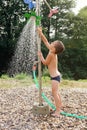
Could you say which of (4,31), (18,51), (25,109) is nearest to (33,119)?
(25,109)

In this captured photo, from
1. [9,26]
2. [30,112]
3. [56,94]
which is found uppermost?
[56,94]

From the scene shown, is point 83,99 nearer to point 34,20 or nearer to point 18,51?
point 34,20

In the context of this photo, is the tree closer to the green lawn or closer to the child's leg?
the green lawn

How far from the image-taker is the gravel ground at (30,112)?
4.63 m

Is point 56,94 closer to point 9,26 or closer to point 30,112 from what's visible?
point 30,112

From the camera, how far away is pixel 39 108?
5.12 metres

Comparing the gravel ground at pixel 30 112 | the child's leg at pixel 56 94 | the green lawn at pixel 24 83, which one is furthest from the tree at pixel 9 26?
the child's leg at pixel 56 94

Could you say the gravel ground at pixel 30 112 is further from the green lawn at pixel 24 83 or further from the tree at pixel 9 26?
the tree at pixel 9 26

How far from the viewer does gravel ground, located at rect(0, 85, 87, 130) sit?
4.63 meters

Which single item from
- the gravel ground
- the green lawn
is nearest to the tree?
the green lawn

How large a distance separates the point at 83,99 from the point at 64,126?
1837 millimetres

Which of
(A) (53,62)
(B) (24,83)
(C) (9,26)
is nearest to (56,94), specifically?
(A) (53,62)

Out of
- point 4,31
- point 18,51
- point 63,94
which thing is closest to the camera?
point 63,94

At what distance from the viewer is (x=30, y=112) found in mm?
5281
